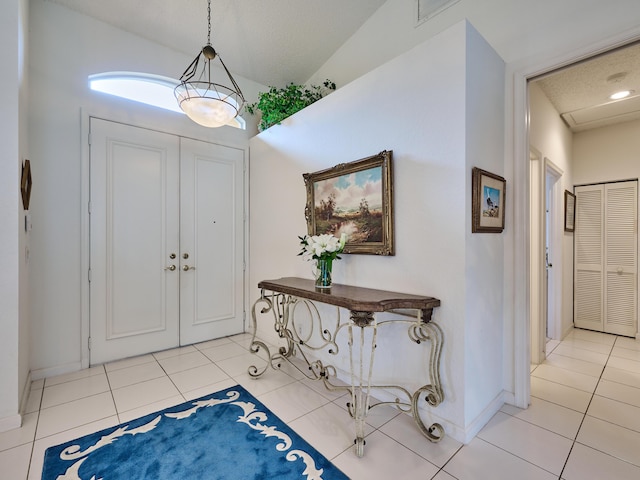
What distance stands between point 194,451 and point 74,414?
1092 mm

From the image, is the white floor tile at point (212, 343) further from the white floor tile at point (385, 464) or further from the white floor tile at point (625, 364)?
the white floor tile at point (625, 364)

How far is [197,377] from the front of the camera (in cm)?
275

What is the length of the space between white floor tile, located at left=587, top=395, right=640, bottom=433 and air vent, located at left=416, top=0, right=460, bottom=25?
3.46 m

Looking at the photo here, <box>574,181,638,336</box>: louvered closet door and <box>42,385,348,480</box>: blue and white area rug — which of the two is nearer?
<box>42,385,348,480</box>: blue and white area rug

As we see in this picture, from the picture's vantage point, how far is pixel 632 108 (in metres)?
3.55

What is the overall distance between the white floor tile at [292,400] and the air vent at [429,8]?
352 cm

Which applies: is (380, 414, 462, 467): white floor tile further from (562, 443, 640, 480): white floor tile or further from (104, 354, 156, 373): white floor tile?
(104, 354, 156, 373): white floor tile

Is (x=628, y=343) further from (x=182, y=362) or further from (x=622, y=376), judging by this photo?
(x=182, y=362)

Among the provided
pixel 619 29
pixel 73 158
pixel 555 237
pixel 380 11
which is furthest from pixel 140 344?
pixel 555 237

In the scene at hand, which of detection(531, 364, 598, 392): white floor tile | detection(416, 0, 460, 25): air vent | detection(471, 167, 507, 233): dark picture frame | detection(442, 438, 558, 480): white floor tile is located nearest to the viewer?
detection(442, 438, 558, 480): white floor tile

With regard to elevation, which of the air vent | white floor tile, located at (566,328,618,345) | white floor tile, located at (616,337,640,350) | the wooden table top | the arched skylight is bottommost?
white floor tile, located at (566,328,618,345)

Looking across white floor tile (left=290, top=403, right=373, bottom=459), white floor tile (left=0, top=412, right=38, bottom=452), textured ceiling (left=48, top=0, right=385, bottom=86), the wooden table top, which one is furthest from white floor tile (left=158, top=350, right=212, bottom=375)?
textured ceiling (left=48, top=0, right=385, bottom=86)

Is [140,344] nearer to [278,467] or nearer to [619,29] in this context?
[278,467]

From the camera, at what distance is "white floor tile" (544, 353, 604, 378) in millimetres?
2873
